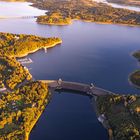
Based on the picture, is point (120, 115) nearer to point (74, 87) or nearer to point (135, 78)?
point (74, 87)

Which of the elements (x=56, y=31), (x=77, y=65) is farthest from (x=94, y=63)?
(x=56, y=31)

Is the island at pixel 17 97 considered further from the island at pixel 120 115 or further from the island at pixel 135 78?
the island at pixel 135 78

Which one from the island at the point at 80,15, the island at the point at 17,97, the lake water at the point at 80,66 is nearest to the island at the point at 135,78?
the lake water at the point at 80,66

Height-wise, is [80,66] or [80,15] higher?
[80,66]

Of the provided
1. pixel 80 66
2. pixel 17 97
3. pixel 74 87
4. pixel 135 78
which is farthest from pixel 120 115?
pixel 80 66

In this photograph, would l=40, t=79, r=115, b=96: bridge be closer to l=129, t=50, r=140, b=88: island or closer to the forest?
the forest

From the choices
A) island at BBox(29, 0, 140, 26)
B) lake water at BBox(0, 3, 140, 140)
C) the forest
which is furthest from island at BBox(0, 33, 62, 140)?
island at BBox(29, 0, 140, 26)
